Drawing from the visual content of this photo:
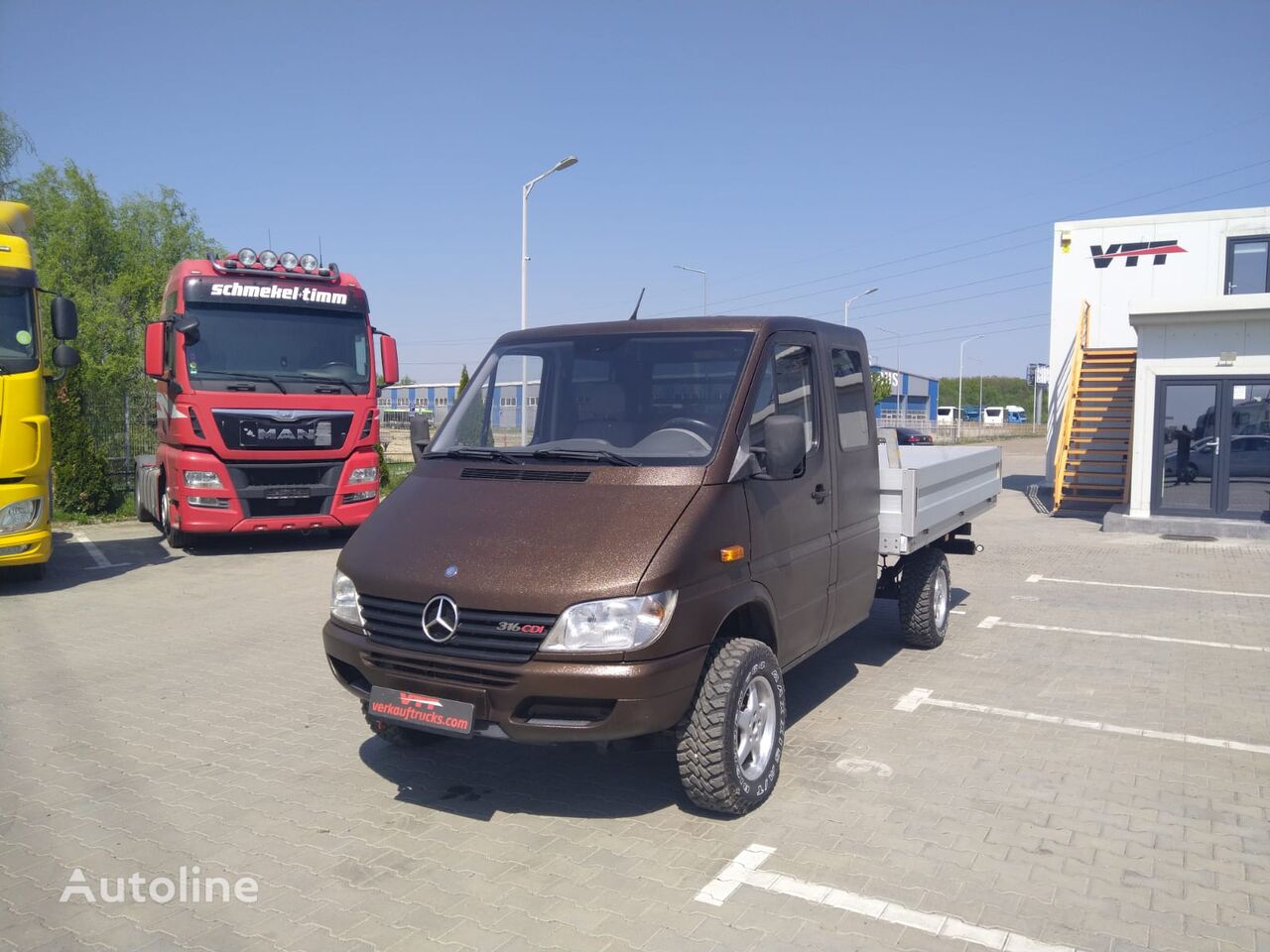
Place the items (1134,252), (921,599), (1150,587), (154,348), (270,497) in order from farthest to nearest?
(1134,252)
(270,497)
(154,348)
(1150,587)
(921,599)

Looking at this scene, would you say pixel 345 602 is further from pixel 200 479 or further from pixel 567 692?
pixel 200 479

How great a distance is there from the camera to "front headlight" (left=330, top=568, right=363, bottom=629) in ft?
15.0

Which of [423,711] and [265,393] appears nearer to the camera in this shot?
[423,711]

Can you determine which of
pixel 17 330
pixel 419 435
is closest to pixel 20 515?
pixel 17 330

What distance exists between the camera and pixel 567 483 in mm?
4594

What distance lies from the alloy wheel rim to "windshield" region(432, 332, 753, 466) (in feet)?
3.82

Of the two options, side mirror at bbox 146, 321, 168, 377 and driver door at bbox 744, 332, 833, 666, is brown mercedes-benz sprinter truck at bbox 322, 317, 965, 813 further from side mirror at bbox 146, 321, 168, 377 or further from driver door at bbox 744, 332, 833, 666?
side mirror at bbox 146, 321, 168, 377

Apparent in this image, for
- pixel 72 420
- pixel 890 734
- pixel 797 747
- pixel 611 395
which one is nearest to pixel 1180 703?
pixel 890 734

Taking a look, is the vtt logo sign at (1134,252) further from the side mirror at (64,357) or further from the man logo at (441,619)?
the man logo at (441,619)

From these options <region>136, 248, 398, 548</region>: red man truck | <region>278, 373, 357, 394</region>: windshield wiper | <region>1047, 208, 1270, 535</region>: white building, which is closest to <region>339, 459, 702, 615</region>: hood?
<region>136, 248, 398, 548</region>: red man truck

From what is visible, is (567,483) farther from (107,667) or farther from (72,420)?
(72,420)

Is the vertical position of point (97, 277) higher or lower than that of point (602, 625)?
higher

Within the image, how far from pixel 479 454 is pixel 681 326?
4.23ft

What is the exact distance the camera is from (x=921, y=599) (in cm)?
751
